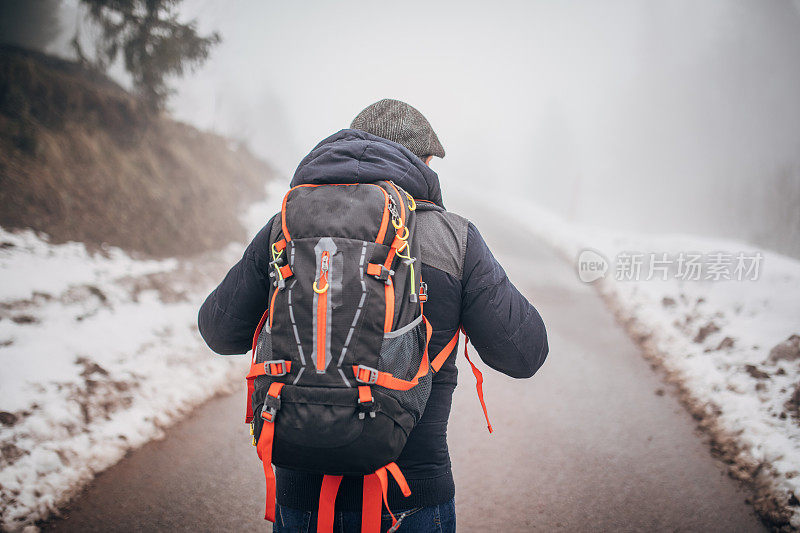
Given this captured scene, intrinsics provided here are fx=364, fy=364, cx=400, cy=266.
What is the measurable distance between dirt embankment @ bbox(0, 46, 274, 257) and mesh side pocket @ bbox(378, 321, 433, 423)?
6.48m

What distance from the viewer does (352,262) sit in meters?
1.22

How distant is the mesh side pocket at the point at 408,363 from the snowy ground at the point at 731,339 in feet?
11.0

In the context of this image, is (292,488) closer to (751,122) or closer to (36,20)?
(36,20)

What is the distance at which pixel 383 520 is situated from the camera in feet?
4.45

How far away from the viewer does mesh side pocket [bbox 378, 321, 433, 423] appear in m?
1.24

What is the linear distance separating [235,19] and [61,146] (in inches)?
1218

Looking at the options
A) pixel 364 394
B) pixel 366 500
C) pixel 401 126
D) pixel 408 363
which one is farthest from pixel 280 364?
pixel 401 126

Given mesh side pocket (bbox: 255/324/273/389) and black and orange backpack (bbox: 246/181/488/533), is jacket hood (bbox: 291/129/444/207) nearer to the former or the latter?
black and orange backpack (bbox: 246/181/488/533)

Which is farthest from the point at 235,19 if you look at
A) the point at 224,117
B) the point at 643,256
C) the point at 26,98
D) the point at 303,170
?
the point at 303,170

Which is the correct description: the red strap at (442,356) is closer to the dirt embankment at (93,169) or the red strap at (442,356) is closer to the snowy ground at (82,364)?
the snowy ground at (82,364)

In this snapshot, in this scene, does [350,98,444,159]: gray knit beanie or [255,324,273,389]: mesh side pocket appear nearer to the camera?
[255,324,273,389]: mesh side pocket

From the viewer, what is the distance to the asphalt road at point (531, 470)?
274 centimetres

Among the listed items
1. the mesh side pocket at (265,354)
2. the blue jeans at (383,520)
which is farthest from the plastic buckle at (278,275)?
the blue jeans at (383,520)

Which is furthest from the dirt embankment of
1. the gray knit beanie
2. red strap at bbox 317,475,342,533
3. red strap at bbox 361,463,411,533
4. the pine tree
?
red strap at bbox 361,463,411,533
